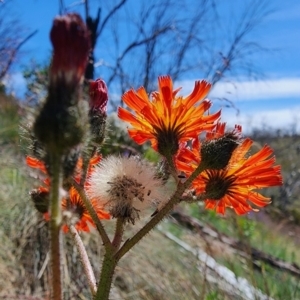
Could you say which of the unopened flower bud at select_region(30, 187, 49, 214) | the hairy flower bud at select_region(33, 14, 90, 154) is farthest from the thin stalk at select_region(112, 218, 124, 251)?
the hairy flower bud at select_region(33, 14, 90, 154)

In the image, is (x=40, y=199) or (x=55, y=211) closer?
(x=55, y=211)

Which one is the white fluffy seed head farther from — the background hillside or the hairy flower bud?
the background hillside

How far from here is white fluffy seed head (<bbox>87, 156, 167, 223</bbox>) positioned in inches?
40.6

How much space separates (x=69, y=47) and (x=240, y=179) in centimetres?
50

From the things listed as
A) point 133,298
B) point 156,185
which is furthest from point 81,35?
point 133,298

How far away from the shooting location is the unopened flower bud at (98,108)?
39.1 inches

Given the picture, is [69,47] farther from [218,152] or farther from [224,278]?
[224,278]

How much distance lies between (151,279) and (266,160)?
7.64 ft

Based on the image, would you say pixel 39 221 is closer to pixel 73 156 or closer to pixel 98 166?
pixel 98 166

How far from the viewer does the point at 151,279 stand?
324 centimetres

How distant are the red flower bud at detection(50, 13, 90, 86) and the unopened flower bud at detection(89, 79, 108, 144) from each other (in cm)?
29

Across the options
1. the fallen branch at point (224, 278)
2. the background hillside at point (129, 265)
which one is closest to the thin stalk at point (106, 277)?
the fallen branch at point (224, 278)

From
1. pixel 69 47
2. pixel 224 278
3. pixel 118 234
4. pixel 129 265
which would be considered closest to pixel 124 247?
pixel 118 234

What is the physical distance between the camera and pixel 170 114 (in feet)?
3.44
